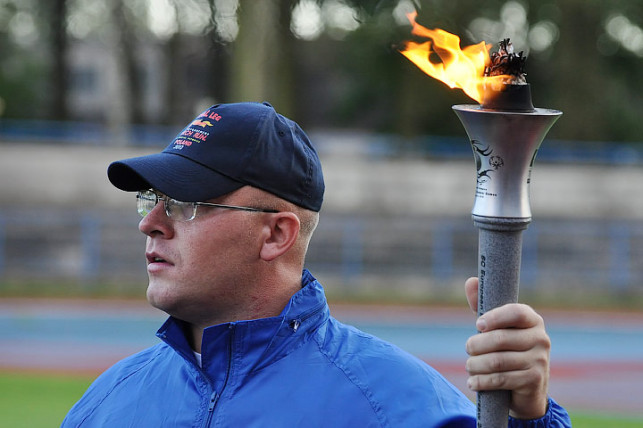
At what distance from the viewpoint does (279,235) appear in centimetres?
250

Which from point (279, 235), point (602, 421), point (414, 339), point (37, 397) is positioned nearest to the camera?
point (279, 235)

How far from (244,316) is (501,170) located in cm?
98

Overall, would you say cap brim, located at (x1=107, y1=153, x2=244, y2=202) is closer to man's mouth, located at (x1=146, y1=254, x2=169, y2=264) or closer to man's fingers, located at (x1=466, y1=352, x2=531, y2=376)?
man's mouth, located at (x1=146, y1=254, x2=169, y2=264)

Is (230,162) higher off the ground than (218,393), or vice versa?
(230,162)

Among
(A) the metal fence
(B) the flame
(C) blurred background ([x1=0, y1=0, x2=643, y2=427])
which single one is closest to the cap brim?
(B) the flame

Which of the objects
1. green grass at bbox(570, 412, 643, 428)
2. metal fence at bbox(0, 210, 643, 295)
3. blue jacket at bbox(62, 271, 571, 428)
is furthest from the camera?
metal fence at bbox(0, 210, 643, 295)

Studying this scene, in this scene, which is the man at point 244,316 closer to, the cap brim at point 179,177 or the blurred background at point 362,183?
the cap brim at point 179,177

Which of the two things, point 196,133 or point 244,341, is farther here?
point 196,133

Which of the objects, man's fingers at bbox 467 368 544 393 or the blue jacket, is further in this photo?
the blue jacket

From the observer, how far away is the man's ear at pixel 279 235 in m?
2.48

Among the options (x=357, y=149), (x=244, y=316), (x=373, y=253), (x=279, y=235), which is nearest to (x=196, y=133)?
(x=279, y=235)

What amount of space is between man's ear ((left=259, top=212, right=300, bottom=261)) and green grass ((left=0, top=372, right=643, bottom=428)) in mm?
6268

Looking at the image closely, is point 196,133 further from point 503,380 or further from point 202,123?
point 503,380

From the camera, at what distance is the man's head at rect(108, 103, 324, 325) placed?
240 centimetres
